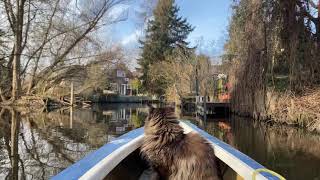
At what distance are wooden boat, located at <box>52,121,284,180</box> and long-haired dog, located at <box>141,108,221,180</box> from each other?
21cm

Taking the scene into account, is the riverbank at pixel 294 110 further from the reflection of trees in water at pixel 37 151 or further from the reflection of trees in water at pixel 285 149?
the reflection of trees in water at pixel 37 151

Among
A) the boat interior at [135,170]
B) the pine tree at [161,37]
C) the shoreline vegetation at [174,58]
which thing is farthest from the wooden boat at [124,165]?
the pine tree at [161,37]

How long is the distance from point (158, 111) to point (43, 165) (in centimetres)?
481

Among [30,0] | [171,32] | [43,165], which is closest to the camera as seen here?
[43,165]

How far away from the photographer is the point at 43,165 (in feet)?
24.9

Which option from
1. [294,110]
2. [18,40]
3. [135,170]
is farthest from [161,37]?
[135,170]

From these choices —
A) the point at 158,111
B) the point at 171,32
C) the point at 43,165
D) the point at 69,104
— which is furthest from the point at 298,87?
the point at 171,32

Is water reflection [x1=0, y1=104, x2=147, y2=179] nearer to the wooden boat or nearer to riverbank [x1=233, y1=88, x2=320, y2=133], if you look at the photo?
the wooden boat

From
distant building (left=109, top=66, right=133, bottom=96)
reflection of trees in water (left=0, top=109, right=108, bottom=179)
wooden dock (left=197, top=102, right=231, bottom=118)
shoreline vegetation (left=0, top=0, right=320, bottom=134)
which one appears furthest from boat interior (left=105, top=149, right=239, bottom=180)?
distant building (left=109, top=66, right=133, bottom=96)

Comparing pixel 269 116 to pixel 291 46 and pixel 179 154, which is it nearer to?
pixel 291 46

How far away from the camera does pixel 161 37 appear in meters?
42.2

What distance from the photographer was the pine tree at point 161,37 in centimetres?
4188

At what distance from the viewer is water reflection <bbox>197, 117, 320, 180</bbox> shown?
25.1 feet

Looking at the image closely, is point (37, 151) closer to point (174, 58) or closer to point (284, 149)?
point (284, 149)
